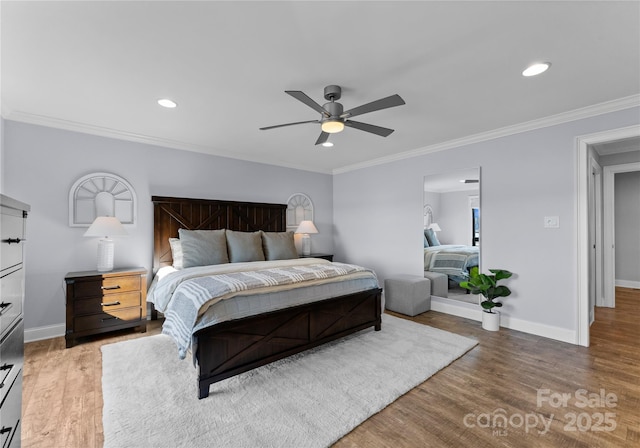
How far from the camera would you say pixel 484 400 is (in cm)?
212

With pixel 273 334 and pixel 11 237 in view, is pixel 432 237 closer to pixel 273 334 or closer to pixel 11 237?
pixel 273 334

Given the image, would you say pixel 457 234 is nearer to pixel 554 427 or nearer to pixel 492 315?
pixel 492 315

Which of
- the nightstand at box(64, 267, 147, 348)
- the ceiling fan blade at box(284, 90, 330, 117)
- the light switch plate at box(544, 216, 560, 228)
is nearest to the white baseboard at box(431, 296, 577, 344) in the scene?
the light switch plate at box(544, 216, 560, 228)

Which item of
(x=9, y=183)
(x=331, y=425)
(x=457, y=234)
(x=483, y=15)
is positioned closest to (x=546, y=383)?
(x=331, y=425)

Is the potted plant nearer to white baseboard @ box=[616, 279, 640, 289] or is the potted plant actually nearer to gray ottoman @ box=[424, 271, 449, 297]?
gray ottoman @ box=[424, 271, 449, 297]

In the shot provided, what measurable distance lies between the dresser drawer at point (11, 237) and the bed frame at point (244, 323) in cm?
118

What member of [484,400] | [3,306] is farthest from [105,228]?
[484,400]

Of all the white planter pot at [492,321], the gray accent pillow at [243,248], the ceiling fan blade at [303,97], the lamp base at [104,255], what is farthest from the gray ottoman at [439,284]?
the lamp base at [104,255]

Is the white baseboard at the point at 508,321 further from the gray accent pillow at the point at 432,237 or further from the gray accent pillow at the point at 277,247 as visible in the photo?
the gray accent pillow at the point at 277,247

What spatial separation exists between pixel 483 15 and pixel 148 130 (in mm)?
3701

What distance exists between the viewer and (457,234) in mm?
4180

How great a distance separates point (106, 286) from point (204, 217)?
1.52 meters

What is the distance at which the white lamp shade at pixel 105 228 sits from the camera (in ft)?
10.8

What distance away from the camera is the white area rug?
1779 mm
